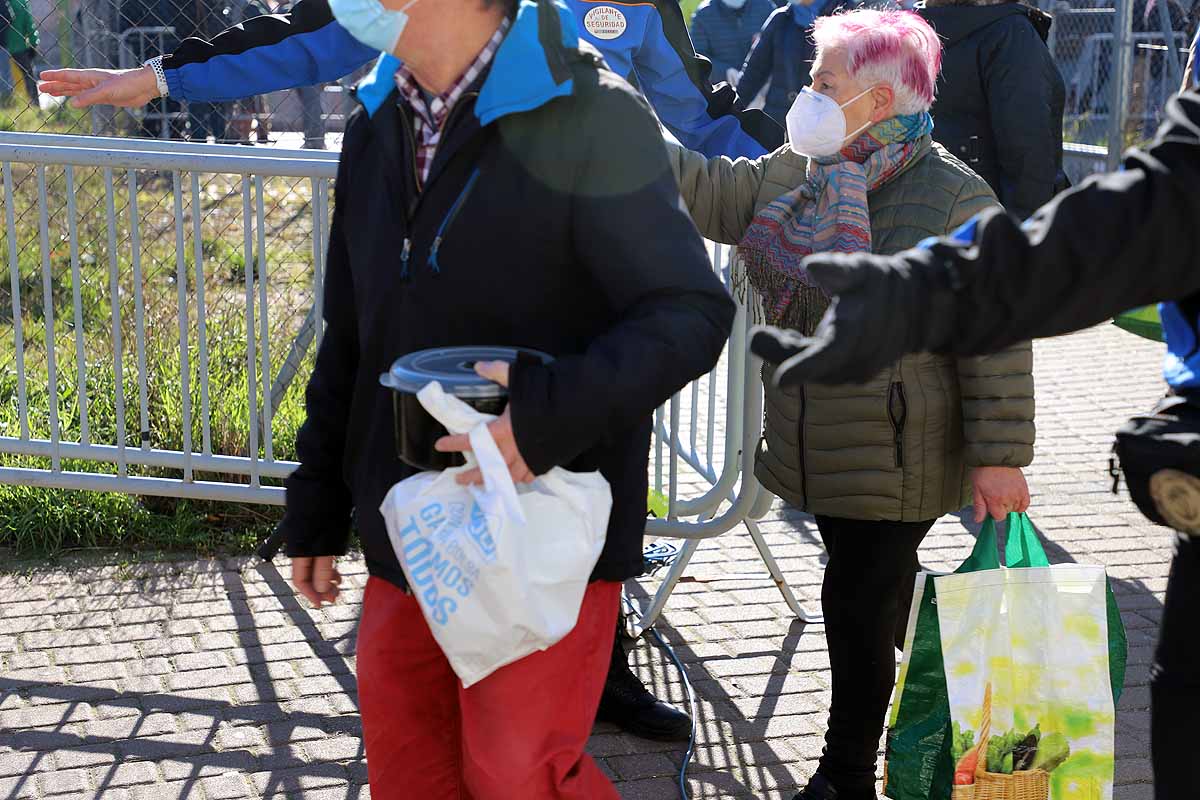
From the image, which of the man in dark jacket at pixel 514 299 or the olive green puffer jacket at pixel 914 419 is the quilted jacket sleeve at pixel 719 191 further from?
the man in dark jacket at pixel 514 299

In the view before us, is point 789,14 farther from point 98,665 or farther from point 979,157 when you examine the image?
point 98,665

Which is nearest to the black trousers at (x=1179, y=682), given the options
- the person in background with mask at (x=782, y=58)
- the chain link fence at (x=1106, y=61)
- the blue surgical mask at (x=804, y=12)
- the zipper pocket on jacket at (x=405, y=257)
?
the zipper pocket on jacket at (x=405, y=257)

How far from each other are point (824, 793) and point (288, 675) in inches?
64.2

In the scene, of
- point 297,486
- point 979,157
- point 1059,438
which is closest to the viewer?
point 297,486

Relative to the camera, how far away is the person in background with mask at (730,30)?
973cm

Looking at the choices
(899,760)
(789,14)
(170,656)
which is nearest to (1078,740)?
(899,760)

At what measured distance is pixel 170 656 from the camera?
172 inches

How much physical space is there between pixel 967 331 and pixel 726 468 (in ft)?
7.85

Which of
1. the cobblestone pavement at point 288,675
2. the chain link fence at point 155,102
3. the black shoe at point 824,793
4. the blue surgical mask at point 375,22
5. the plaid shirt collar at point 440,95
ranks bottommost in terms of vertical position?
the cobblestone pavement at point 288,675

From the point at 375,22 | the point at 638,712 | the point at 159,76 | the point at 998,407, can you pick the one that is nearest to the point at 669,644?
the point at 638,712

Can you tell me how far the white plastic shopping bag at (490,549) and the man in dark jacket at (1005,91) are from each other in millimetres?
3576

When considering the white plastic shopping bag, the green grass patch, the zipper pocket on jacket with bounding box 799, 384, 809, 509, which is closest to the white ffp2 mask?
the zipper pocket on jacket with bounding box 799, 384, 809, 509

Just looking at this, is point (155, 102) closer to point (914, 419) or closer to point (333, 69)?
point (333, 69)

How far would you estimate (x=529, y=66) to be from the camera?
2.25m
